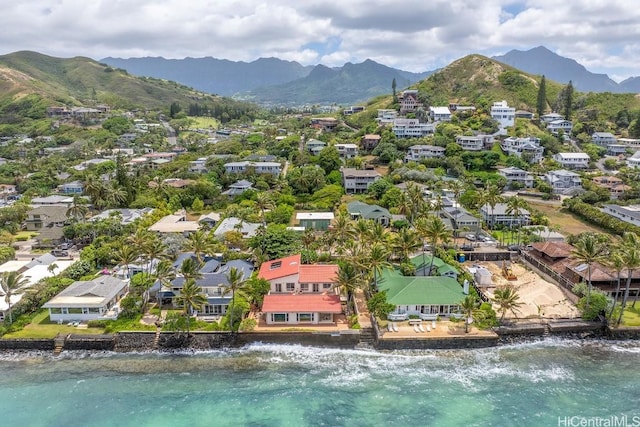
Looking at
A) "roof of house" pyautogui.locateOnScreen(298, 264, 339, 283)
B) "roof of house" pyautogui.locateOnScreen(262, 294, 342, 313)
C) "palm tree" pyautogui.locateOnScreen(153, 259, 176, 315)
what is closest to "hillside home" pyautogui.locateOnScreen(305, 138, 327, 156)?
"roof of house" pyautogui.locateOnScreen(298, 264, 339, 283)

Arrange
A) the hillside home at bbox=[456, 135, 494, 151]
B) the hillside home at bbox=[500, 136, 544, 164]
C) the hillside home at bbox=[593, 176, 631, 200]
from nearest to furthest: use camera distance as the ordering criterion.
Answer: the hillside home at bbox=[593, 176, 631, 200], the hillside home at bbox=[500, 136, 544, 164], the hillside home at bbox=[456, 135, 494, 151]

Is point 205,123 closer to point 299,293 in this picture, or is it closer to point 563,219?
point 563,219

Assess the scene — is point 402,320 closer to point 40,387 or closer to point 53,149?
point 40,387

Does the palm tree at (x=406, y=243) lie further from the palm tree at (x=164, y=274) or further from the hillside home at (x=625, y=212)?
the hillside home at (x=625, y=212)

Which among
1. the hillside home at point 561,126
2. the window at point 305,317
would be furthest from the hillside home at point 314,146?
the window at point 305,317

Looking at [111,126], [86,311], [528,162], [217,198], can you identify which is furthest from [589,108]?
[111,126]

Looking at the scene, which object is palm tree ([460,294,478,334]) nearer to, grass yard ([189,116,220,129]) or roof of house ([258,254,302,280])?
roof of house ([258,254,302,280])
